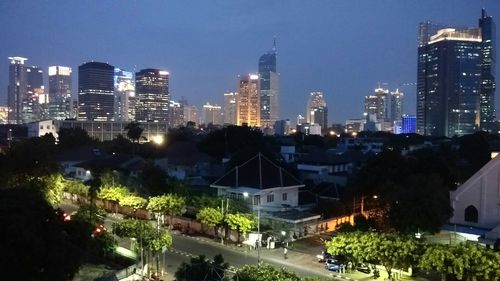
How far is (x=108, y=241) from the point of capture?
25141mm

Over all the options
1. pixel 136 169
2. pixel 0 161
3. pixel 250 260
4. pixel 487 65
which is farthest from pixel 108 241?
pixel 487 65

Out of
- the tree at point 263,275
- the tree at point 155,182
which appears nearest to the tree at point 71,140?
the tree at point 155,182

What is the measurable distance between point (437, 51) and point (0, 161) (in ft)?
545

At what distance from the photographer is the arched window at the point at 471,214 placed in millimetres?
33031

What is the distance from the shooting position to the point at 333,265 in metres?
25.0

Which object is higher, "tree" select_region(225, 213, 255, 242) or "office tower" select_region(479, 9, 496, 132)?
"office tower" select_region(479, 9, 496, 132)

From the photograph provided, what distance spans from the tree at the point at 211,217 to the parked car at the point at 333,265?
7.72 m

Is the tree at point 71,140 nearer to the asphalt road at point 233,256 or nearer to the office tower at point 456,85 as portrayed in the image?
the asphalt road at point 233,256

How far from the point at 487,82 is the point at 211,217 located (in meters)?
171

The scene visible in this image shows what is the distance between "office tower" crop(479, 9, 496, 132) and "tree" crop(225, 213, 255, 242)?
157 metres

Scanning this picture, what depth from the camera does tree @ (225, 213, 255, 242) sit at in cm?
2977

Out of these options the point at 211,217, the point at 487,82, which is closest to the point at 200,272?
the point at 211,217

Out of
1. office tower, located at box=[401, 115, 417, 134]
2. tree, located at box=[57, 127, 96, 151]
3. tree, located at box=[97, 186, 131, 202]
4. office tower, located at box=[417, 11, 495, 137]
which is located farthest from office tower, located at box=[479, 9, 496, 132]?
tree, located at box=[97, 186, 131, 202]

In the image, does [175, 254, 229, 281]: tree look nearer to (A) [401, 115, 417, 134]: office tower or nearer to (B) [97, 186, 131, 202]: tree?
(B) [97, 186, 131, 202]: tree
